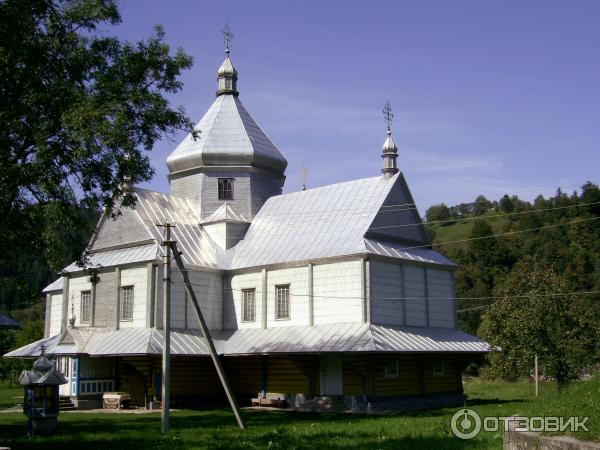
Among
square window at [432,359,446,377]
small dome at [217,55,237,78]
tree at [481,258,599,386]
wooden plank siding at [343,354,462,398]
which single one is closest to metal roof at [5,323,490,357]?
wooden plank siding at [343,354,462,398]

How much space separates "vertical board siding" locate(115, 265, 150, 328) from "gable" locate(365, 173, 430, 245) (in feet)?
28.3

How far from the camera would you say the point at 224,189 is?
32.7 metres

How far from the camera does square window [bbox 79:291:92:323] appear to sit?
30516 mm

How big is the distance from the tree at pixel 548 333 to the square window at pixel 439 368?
3119mm

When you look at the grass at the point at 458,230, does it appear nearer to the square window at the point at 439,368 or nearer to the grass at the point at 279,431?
the square window at the point at 439,368

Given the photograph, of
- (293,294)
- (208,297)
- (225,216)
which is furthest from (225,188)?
(293,294)

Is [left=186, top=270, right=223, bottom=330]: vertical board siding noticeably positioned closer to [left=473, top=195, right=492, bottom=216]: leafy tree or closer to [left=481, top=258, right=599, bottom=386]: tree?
[left=481, top=258, right=599, bottom=386]: tree

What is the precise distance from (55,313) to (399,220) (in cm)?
1601

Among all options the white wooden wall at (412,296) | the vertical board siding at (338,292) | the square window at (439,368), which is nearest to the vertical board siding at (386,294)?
the white wooden wall at (412,296)

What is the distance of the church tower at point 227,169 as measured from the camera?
3247 cm

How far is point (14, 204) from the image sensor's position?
17750mm

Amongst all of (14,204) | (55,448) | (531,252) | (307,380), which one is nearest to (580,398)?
(55,448)

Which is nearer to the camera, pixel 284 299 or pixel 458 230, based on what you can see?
pixel 284 299

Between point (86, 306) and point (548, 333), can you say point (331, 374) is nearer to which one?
point (548, 333)
